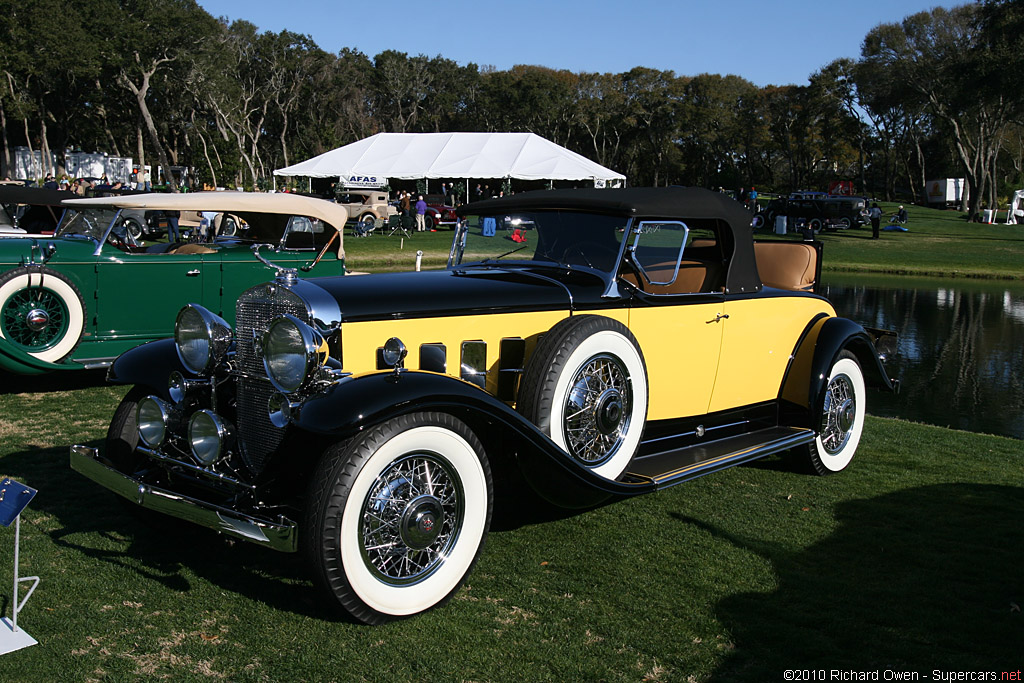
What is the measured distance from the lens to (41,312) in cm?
866

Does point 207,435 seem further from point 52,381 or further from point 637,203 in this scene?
point 52,381

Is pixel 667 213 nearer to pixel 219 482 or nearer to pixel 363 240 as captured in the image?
pixel 219 482

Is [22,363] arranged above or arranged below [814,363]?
below

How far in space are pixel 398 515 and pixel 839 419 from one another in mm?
4170

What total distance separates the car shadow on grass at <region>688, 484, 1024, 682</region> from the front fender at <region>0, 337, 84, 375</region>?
6650 millimetres

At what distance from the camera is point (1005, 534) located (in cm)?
526

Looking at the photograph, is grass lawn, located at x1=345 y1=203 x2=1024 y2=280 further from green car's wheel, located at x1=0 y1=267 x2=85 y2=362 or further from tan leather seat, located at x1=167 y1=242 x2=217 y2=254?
green car's wheel, located at x1=0 y1=267 x2=85 y2=362

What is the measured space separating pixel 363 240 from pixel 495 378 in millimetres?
29490

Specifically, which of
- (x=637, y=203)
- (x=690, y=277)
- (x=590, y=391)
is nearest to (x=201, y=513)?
(x=590, y=391)

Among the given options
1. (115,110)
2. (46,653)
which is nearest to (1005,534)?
(46,653)

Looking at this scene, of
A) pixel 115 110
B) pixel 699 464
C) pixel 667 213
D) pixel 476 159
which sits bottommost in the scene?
pixel 699 464

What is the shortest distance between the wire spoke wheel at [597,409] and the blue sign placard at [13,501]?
2615mm

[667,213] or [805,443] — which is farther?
[805,443]

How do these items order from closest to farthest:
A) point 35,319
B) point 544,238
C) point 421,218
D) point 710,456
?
point 710,456 < point 544,238 < point 35,319 < point 421,218
